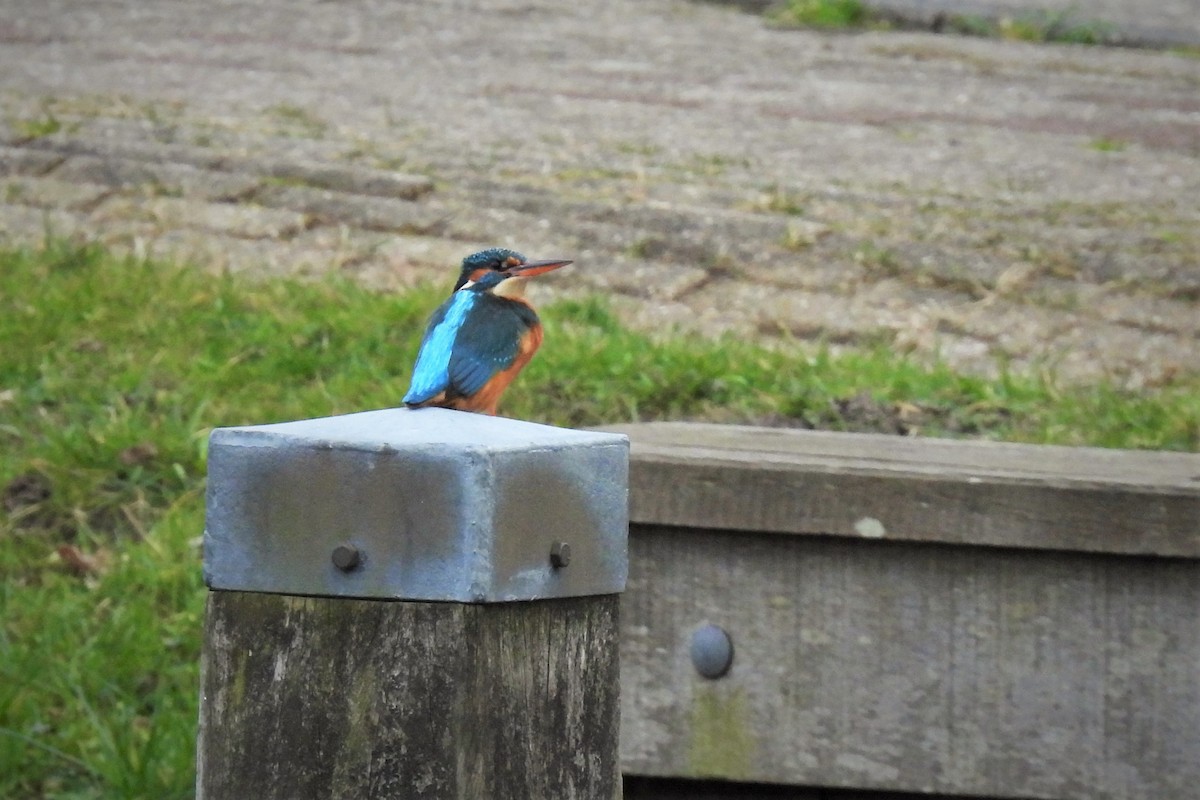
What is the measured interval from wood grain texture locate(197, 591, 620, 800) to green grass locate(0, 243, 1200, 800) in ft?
5.50

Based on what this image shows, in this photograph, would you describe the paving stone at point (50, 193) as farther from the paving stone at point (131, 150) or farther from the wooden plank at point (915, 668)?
the wooden plank at point (915, 668)

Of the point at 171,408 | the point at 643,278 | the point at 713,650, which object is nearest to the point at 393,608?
the point at 713,650

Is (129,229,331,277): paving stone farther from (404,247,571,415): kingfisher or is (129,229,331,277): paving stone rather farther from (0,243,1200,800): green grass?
(404,247,571,415): kingfisher

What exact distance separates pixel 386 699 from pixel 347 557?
123 mm

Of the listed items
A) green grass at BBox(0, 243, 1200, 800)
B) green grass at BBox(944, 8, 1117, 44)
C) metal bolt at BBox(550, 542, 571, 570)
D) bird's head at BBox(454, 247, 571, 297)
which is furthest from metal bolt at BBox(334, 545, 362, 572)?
green grass at BBox(944, 8, 1117, 44)

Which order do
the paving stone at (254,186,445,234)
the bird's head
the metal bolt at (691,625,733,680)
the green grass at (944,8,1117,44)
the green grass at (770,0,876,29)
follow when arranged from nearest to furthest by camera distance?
1. the metal bolt at (691,625,733,680)
2. the bird's head
3. the paving stone at (254,186,445,234)
4. the green grass at (944,8,1117,44)
5. the green grass at (770,0,876,29)

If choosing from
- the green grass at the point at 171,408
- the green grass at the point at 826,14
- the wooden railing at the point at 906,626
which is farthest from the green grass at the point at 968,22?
the wooden railing at the point at 906,626

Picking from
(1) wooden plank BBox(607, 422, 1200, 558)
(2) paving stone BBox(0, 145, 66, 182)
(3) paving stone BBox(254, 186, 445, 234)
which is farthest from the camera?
(2) paving stone BBox(0, 145, 66, 182)

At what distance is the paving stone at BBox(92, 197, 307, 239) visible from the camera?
5.87 meters

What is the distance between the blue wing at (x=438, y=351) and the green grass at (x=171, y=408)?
2.80 ft

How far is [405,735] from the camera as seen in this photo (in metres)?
1.53

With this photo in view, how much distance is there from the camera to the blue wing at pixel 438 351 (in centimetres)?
286

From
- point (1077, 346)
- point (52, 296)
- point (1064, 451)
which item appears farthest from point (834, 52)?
point (1064, 451)

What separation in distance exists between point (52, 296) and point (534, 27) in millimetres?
6985
